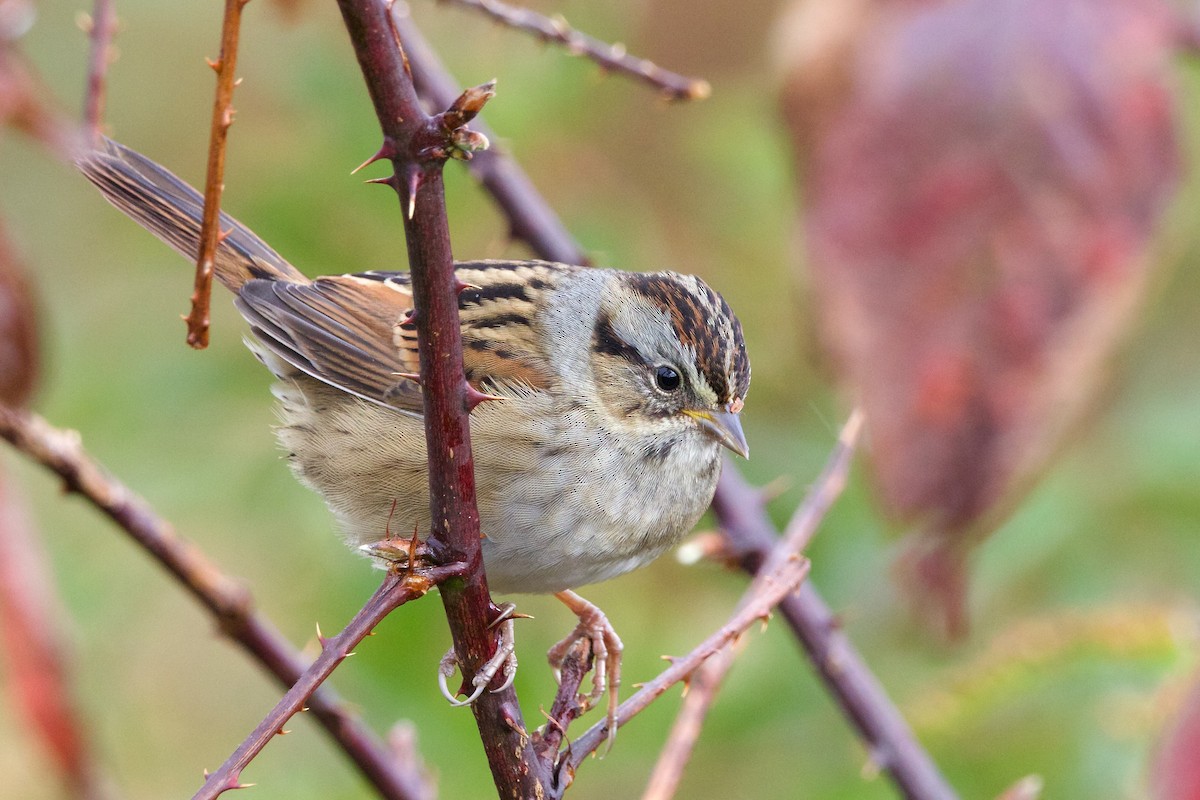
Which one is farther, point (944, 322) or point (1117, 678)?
point (1117, 678)

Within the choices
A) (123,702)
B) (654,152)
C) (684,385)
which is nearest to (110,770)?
(123,702)

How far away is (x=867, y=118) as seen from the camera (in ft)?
5.95

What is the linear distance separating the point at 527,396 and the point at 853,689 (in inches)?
31.1

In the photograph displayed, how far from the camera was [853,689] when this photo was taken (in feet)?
7.93

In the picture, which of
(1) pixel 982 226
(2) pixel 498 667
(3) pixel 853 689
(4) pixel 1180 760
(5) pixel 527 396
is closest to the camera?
(4) pixel 1180 760

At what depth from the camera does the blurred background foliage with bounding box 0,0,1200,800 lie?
10.2ft

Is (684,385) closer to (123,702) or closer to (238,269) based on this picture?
(238,269)

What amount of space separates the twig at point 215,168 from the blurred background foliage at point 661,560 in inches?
47.3

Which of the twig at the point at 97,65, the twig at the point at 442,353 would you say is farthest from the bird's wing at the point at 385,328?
the twig at the point at 442,353

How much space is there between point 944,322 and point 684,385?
3.39 feet

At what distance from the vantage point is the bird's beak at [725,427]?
2.64 m

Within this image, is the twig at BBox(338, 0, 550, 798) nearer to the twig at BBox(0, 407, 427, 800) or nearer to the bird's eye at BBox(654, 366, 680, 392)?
the twig at BBox(0, 407, 427, 800)

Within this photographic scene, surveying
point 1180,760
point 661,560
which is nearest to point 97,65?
point 1180,760

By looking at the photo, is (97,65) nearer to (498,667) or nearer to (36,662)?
(36,662)
